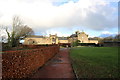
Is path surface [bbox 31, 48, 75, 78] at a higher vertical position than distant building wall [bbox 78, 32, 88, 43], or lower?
lower

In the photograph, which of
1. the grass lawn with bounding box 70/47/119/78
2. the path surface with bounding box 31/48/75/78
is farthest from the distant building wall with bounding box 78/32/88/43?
the path surface with bounding box 31/48/75/78

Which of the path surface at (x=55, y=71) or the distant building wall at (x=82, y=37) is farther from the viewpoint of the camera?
the distant building wall at (x=82, y=37)

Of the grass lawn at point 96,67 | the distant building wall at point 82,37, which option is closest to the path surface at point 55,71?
the grass lawn at point 96,67

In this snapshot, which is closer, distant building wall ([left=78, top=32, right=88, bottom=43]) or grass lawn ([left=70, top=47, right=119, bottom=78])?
grass lawn ([left=70, top=47, right=119, bottom=78])

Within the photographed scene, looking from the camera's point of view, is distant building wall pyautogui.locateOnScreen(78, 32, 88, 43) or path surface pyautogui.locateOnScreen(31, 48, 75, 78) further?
distant building wall pyautogui.locateOnScreen(78, 32, 88, 43)

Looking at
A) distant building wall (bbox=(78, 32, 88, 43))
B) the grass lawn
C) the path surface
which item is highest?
distant building wall (bbox=(78, 32, 88, 43))

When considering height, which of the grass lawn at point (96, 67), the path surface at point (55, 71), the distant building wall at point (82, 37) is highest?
the distant building wall at point (82, 37)

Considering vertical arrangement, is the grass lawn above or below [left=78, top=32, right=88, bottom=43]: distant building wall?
below

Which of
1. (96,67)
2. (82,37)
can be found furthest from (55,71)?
(82,37)

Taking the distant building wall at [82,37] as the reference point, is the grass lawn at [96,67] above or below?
below

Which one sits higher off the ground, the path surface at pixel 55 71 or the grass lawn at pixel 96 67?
the grass lawn at pixel 96 67

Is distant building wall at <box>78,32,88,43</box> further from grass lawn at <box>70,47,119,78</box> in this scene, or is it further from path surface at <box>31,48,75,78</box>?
path surface at <box>31,48,75,78</box>

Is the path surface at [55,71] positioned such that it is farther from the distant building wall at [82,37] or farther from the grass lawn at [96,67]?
the distant building wall at [82,37]

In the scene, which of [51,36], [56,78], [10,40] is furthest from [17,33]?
[51,36]
